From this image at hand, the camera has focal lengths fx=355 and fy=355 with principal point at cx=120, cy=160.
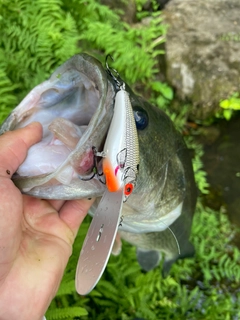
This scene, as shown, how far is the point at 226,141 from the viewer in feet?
14.6

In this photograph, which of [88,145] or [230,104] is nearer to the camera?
[88,145]

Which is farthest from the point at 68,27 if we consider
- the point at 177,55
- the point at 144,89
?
the point at 177,55

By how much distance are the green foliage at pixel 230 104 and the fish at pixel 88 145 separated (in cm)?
257

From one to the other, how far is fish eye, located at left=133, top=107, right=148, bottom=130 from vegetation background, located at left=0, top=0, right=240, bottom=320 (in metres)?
1.22

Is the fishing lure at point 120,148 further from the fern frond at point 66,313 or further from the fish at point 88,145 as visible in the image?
the fern frond at point 66,313

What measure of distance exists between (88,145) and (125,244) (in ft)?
7.20

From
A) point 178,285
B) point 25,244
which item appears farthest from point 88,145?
point 178,285

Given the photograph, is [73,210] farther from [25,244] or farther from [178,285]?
[178,285]

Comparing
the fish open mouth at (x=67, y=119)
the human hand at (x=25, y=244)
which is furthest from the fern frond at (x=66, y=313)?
the fish open mouth at (x=67, y=119)

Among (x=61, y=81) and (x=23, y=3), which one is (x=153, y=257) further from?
(x=23, y=3)

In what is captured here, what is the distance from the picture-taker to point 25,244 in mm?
1438

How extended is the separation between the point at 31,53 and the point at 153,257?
6.62ft

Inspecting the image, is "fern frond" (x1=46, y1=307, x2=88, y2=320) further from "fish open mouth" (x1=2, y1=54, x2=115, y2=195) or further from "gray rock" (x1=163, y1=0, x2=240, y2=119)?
"gray rock" (x1=163, y1=0, x2=240, y2=119)

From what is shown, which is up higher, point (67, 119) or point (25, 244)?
point (67, 119)
